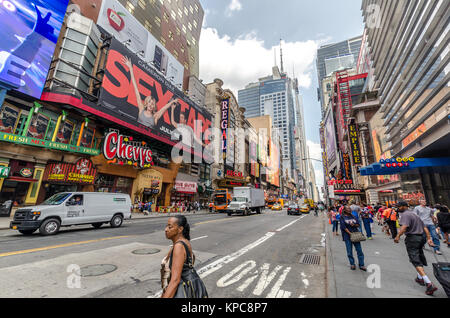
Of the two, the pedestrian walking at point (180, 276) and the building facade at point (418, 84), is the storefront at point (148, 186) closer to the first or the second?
the pedestrian walking at point (180, 276)

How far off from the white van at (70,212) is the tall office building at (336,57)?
166245 mm

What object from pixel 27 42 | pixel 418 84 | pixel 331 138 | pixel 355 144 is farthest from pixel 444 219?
pixel 331 138

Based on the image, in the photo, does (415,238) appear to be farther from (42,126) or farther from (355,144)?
(355,144)

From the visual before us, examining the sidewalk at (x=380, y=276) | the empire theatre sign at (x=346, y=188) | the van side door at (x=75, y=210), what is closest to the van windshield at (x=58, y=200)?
the van side door at (x=75, y=210)

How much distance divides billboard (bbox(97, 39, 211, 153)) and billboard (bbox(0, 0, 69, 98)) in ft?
16.9

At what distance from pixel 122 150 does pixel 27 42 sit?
12.1 metres

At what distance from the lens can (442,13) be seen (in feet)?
34.6

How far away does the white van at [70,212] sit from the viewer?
29.7ft

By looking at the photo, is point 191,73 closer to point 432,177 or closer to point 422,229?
point 432,177

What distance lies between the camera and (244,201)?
27.2m

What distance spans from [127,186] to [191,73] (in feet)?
120

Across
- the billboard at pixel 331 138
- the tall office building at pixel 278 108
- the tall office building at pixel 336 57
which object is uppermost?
the tall office building at pixel 336 57

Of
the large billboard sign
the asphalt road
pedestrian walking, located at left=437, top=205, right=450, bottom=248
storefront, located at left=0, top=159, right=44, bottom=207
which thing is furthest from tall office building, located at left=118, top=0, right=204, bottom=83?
pedestrian walking, located at left=437, top=205, right=450, bottom=248
